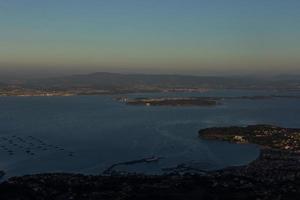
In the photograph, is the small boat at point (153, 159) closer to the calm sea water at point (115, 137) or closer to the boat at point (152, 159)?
the boat at point (152, 159)

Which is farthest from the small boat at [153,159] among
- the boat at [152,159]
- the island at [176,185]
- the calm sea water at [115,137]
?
the island at [176,185]

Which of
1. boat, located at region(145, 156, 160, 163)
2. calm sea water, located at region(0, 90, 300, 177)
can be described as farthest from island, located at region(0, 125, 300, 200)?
calm sea water, located at region(0, 90, 300, 177)

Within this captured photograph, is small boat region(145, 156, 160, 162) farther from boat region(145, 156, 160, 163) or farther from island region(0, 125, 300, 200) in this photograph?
island region(0, 125, 300, 200)

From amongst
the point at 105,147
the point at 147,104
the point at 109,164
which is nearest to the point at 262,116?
the point at 147,104

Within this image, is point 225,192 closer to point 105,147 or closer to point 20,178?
point 20,178

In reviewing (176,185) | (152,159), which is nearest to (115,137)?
(152,159)
